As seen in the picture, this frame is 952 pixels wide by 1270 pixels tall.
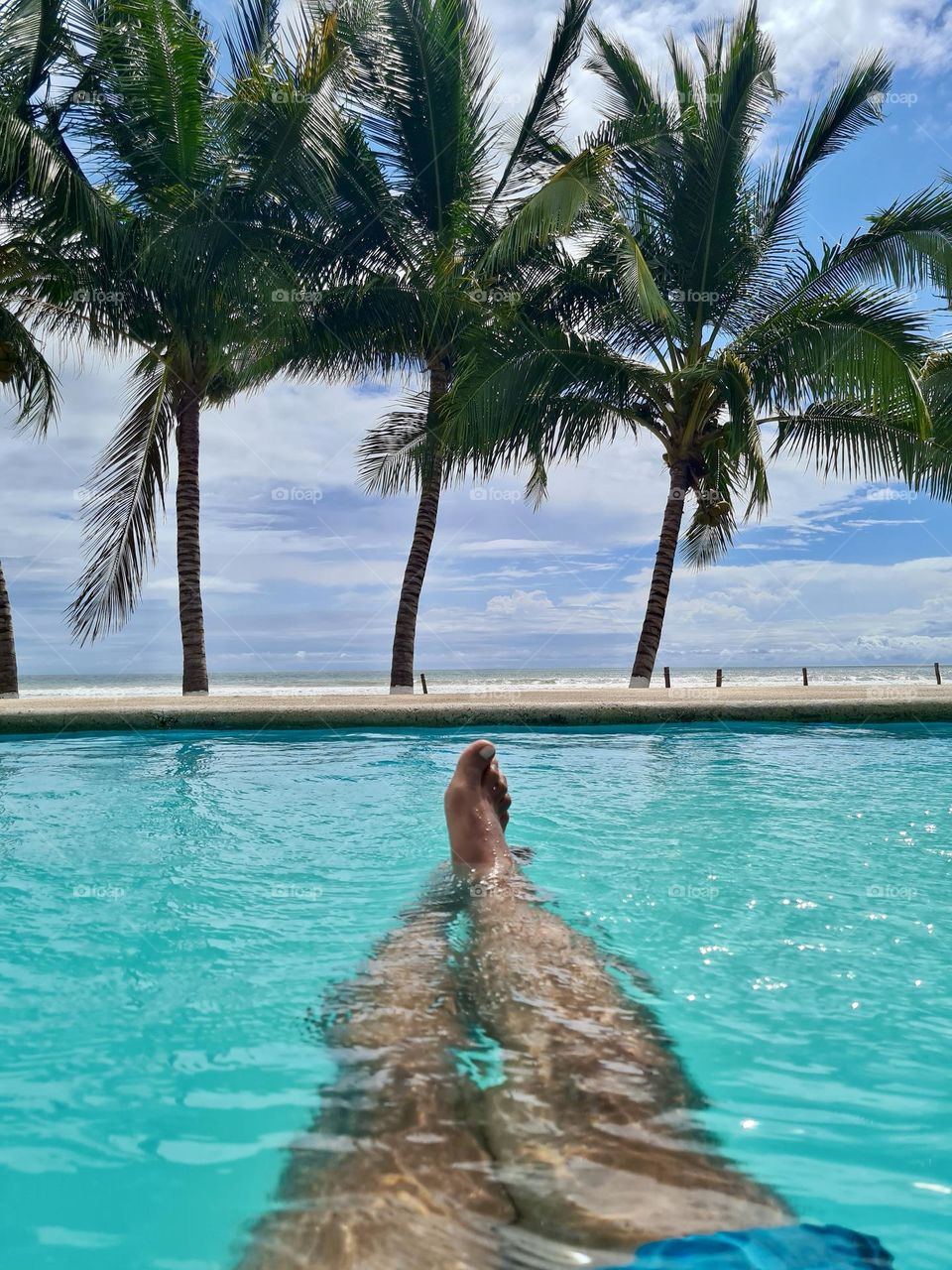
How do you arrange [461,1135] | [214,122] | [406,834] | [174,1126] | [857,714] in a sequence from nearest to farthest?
[461,1135] < [174,1126] < [406,834] < [857,714] < [214,122]

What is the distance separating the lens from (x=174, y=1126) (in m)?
1.79

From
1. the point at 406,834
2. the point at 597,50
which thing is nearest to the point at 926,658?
the point at 597,50

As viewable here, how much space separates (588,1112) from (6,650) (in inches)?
449

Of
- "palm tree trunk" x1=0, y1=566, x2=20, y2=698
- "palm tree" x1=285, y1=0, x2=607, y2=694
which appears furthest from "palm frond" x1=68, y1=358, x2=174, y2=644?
"palm tree" x1=285, y1=0, x2=607, y2=694

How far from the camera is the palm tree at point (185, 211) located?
1013 cm

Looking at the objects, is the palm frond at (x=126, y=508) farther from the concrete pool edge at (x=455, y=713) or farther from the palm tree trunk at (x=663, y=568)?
the palm tree trunk at (x=663, y=568)

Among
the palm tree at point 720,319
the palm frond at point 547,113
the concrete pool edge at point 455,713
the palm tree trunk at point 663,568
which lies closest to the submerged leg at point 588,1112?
the concrete pool edge at point 455,713

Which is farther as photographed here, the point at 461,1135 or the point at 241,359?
the point at 241,359

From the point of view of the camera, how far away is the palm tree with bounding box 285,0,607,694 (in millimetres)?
11383

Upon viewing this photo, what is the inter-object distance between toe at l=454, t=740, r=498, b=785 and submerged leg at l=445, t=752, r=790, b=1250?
2.51ft

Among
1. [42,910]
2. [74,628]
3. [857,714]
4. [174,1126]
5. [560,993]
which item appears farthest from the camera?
[74,628]

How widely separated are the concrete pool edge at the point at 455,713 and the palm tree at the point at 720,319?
3.85 metres

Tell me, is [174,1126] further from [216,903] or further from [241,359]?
[241,359]

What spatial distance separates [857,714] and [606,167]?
7514 millimetres
